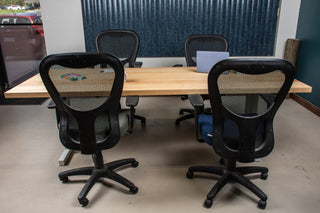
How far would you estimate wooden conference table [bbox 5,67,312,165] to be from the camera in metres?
1.47

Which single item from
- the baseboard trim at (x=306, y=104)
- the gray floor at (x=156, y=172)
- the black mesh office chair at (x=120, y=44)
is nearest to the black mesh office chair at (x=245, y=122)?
the gray floor at (x=156, y=172)

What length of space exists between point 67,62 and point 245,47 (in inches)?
123

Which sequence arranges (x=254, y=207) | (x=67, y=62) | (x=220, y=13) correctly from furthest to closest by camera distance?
(x=220, y=13), (x=254, y=207), (x=67, y=62)

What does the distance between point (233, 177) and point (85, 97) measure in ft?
3.89

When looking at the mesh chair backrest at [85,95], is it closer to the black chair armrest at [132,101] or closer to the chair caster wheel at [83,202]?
the black chair armrest at [132,101]

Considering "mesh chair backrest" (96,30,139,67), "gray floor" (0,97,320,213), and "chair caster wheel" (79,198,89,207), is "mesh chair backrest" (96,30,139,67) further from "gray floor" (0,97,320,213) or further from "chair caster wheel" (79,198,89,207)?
"chair caster wheel" (79,198,89,207)

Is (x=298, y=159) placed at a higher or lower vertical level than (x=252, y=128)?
lower

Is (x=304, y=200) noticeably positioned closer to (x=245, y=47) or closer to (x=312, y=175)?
(x=312, y=175)

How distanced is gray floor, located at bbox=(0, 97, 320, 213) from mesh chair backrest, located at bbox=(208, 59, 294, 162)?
1.52 ft

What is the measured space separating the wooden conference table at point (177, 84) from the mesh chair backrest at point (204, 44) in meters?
0.38

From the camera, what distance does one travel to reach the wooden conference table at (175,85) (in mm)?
1471

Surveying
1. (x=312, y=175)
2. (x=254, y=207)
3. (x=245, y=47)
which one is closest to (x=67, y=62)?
(x=254, y=207)

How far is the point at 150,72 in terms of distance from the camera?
8.07 feet

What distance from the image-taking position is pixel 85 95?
159 cm
